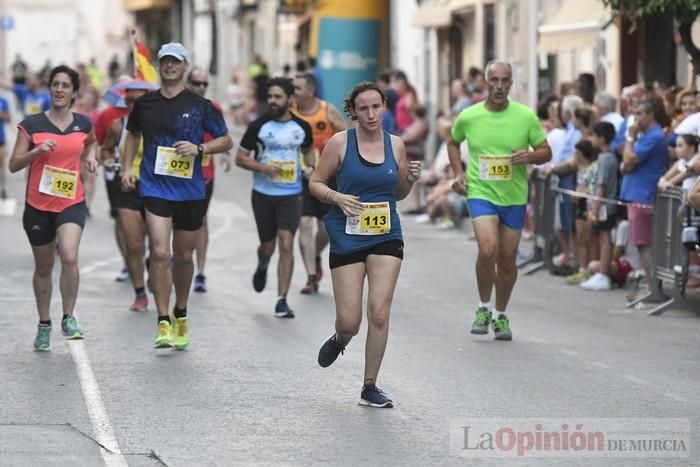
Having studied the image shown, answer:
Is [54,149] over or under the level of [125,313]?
over

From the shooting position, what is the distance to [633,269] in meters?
16.5

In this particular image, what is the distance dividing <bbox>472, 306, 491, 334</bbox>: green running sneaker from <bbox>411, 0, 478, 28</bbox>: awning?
2119 centimetres

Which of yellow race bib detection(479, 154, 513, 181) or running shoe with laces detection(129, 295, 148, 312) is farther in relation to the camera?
running shoe with laces detection(129, 295, 148, 312)

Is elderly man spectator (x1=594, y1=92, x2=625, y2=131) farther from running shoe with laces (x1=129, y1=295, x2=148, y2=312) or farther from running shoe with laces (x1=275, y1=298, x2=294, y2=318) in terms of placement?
running shoe with laces (x1=129, y1=295, x2=148, y2=312)

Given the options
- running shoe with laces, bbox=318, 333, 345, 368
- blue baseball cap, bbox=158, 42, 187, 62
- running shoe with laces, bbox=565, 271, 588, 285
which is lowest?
running shoe with laces, bbox=565, 271, 588, 285

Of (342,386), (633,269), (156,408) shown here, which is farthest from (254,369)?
(633,269)

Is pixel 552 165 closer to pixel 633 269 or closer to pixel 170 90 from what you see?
pixel 633 269

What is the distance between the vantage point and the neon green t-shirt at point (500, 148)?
12.6 meters

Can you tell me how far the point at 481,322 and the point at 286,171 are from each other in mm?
2208

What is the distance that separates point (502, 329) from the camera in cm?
1261

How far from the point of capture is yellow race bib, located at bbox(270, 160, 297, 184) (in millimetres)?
14031

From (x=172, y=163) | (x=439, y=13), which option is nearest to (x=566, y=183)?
(x=172, y=163)

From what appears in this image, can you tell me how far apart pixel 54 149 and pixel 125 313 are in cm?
248

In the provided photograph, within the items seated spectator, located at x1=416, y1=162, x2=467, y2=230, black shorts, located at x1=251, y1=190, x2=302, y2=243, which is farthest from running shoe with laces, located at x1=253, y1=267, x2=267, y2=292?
seated spectator, located at x1=416, y1=162, x2=467, y2=230
